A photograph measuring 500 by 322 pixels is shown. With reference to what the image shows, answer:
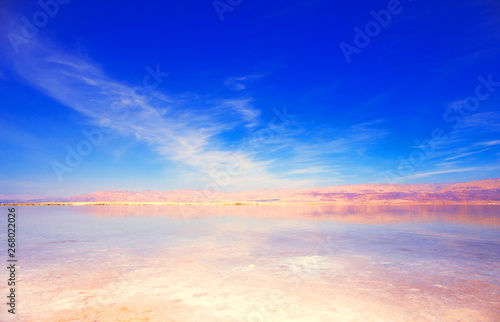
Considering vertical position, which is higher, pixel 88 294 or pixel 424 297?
pixel 88 294

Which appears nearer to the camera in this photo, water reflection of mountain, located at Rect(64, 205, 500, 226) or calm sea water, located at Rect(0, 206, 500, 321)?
calm sea water, located at Rect(0, 206, 500, 321)

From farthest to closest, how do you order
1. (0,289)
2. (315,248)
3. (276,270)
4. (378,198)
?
(378,198) < (315,248) < (276,270) < (0,289)

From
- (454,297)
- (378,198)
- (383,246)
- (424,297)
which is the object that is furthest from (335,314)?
(378,198)

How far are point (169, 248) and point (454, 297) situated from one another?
6795 mm

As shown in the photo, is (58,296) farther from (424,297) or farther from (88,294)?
(424,297)

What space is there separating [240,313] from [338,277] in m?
2.42

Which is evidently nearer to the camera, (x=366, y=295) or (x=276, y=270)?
(x=366, y=295)

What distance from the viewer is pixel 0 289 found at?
4512 millimetres

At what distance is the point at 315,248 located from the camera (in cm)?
823

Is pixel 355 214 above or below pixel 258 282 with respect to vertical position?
below

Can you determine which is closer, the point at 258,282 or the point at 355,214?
the point at 258,282

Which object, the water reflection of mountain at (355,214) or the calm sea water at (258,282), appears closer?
the calm sea water at (258,282)

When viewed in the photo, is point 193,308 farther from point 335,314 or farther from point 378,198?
point 378,198

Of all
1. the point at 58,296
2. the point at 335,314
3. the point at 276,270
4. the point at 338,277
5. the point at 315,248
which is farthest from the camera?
the point at 315,248
